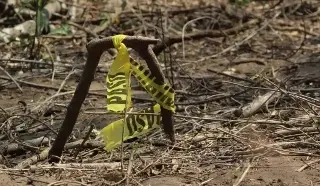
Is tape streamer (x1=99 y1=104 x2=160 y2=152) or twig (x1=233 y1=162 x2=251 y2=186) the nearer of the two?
twig (x1=233 y1=162 x2=251 y2=186)

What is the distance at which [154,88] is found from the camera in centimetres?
328

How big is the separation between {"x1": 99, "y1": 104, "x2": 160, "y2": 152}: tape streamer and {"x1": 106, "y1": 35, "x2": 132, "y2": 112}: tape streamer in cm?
11

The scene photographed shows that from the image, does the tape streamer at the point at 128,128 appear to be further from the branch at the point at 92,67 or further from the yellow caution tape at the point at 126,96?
the branch at the point at 92,67

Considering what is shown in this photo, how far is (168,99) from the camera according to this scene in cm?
330

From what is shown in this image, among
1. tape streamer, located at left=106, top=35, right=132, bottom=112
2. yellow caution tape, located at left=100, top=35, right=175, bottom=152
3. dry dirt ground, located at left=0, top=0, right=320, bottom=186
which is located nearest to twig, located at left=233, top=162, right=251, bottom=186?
dry dirt ground, located at left=0, top=0, right=320, bottom=186

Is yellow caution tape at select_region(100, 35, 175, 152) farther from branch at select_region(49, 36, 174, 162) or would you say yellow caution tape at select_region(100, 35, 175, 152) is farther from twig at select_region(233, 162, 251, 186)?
twig at select_region(233, 162, 251, 186)

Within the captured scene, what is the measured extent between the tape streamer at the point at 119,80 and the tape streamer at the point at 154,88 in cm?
8

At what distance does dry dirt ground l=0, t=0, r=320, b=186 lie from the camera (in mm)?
3174

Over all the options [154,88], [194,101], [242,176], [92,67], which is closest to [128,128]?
[154,88]

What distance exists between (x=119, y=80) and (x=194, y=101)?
5.12 ft

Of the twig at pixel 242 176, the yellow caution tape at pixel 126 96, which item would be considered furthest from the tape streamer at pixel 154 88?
the twig at pixel 242 176

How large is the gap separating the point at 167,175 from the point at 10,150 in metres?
1.02

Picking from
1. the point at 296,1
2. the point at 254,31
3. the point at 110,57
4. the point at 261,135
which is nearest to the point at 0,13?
the point at 110,57

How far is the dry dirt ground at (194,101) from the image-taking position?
3.17m
